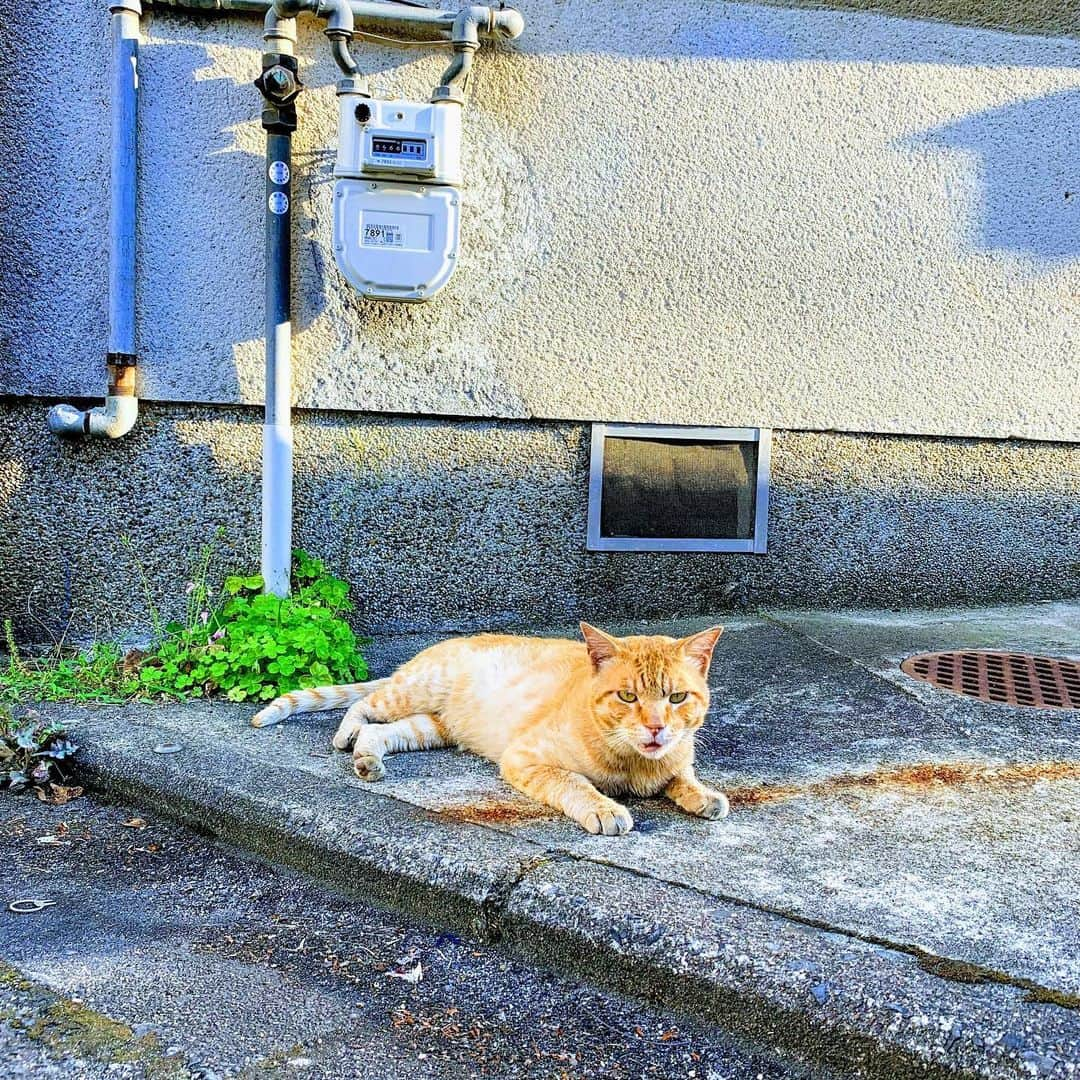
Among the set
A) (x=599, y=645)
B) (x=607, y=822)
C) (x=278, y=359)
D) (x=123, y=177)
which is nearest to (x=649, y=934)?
(x=607, y=822)

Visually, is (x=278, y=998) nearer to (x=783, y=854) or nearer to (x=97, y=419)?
(x=783, y=854)

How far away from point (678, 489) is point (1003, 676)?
164cm

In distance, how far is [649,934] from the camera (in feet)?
7.06

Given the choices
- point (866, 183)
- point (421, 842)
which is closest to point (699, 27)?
point (866, 183)

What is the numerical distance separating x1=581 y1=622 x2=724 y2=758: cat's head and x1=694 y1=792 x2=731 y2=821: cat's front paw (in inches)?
6.6

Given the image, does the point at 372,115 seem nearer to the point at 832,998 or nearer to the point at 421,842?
the point at 421,842

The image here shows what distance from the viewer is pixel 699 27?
182 inches

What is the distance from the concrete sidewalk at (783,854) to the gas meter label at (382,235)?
1.87m

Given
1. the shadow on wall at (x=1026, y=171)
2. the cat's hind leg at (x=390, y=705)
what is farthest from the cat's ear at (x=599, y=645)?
the shadow on wall at (x=1026, y=171)

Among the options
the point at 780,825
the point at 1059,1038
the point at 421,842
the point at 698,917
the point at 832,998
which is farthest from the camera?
the point at 780,825

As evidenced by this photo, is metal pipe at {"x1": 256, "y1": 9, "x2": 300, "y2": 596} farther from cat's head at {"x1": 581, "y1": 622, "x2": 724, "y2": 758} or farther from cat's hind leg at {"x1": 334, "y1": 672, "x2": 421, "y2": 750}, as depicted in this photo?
cat's head at {"x1": 581, "y1": 622, "x2": 724, "y2": 758}

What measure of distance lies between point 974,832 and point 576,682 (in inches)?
45.6

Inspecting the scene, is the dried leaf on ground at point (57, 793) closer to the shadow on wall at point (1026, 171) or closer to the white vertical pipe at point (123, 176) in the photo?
the white vertical pipe at point (123, 176)

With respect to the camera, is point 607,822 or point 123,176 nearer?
point 607,822
